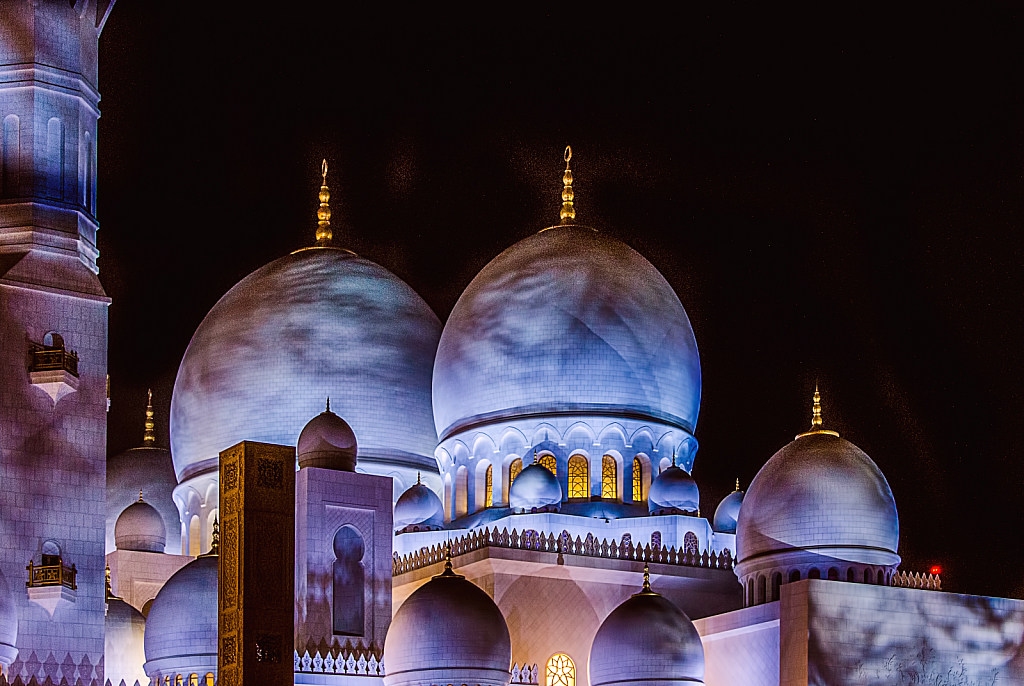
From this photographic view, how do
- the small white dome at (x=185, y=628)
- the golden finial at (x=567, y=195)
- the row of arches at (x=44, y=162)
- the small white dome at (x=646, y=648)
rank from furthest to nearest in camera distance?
the golden finial at (x=567, y=195) → the small white dome at (x=646, y=648) → the small white dome at (x=185, y=628) → the row of arches at (x=44, y=162)

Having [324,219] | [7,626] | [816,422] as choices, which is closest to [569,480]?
[816,422]

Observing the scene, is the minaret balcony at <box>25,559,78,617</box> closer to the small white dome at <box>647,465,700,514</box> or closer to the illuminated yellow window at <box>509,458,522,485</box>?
the illuminated yellow window at <box>509,458,522,485</box>

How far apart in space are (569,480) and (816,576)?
20.3 feet

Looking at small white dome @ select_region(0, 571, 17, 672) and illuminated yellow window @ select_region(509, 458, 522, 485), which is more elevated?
illuminated yellow window @ select_region(509, 458, 522, 485)

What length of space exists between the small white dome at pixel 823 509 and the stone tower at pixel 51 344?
12.0 m

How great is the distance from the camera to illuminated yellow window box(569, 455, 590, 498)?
36.7 m

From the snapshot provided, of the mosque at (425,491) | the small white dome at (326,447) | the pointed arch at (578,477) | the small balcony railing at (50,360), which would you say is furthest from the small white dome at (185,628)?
the pointed arch at (578,477)

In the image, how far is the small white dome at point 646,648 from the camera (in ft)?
96.9

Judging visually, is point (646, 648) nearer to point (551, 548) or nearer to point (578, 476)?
point (551, 548)

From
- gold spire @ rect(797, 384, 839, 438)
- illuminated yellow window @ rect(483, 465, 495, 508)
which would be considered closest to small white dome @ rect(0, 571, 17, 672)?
illuminated yellow window @ rect(483, 465, 495, 508)

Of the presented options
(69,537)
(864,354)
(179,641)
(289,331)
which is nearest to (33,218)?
(69,537)

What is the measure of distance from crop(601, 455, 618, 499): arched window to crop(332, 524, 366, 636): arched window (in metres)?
6.79

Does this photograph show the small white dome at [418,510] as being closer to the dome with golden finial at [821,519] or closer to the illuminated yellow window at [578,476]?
the illuminated yellow window at [578,476]

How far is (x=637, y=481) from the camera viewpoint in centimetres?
3712
